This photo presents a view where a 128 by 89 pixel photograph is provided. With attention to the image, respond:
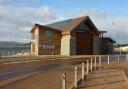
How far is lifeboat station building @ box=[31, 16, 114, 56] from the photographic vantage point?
63.9 m

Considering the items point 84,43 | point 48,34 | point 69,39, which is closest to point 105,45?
point 84,43

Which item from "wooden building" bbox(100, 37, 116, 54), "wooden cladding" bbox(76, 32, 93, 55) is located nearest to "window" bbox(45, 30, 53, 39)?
"wooden cladding" bbox(76, 32, 93, 55)

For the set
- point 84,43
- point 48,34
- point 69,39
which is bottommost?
point 84,43

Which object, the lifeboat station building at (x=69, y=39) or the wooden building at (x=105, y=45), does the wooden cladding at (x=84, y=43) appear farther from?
the wooden building at (x=105, y=45)

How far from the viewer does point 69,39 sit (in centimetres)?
6316

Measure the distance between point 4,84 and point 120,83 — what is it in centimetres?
609

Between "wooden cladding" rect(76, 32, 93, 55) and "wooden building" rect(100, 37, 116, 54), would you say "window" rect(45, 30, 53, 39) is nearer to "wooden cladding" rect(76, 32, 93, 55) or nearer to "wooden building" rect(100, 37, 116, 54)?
"wooden cladding" rect(76, 32, 93, 55)

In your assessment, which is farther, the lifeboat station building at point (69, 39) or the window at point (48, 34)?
the window at point (48, 34)

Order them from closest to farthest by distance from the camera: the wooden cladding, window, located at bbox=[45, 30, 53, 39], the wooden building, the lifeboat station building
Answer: the lifeboat station building < window, located at bbox=[45, 30, 53, 39] < the wooden cladding < the wooden building

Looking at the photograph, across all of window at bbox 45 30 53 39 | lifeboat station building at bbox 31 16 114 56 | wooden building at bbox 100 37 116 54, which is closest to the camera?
lifeboat station building at bbox 31 16 114 56

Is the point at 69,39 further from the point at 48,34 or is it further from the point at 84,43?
the point at 84,43

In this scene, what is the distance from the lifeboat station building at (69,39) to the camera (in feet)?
210

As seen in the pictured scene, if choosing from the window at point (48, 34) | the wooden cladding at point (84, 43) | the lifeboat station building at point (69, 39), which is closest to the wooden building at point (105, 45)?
the lifeboat station building at point (69, 39)

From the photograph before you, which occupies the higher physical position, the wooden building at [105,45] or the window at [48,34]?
the window at [48,34]
